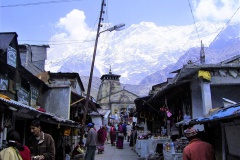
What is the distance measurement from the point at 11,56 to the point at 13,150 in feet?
24.0

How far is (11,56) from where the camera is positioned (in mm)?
10625

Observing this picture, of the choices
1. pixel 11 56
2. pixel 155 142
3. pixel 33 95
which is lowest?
pixel 155 142

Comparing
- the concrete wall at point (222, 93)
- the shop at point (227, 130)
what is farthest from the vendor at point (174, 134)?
the shop at point (227, 130)

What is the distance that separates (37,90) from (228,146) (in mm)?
10790

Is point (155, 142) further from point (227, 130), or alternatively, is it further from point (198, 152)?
point (198, 152)

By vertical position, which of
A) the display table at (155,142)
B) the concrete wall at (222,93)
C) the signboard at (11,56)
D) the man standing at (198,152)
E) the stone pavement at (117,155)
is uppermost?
the signboard at (11,56)

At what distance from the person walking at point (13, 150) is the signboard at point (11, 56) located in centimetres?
671

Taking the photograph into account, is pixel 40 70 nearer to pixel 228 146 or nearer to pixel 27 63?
pixel 27 63

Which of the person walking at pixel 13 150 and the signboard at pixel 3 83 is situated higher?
the signboard at pixel 3 83

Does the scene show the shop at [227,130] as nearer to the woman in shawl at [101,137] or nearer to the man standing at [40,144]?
the man standing at [40,144]

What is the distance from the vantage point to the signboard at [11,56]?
10359 millimetres

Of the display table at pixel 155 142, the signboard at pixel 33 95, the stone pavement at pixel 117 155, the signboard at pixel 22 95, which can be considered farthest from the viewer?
the stone pavement at pixel 117 155

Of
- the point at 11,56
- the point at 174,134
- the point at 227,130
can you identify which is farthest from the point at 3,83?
the point at 174,134

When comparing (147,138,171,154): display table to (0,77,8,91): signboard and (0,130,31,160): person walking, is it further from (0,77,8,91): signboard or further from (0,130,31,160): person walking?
(0,130,31,160): person walking
